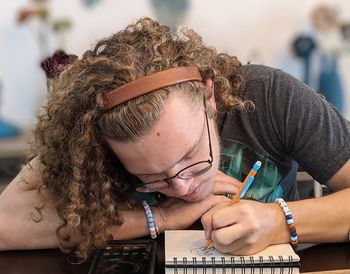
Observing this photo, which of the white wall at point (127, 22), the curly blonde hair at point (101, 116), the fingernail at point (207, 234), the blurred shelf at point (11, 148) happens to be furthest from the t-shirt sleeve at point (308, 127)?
the blurred shelf at point (11, 148)

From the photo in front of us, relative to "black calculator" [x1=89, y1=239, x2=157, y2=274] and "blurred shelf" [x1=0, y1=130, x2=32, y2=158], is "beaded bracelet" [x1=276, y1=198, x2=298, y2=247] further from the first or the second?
"blurred shelf" [x1=0, y1=130, x2=32, y2=158]

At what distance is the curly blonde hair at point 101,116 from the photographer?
→ 95 centimetres

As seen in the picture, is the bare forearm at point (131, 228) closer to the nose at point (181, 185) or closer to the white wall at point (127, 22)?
the nose at point (181, 185)

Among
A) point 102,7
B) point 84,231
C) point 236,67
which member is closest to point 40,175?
point 84,231

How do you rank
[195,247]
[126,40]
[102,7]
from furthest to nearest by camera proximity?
[102,7] → [126,40] → [195,247]

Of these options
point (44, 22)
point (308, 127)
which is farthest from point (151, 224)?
point (44, 22)

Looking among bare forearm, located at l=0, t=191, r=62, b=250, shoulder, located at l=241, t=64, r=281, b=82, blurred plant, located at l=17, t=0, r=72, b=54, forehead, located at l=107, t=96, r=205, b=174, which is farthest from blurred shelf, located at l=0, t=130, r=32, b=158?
forehead, located at l=107, t=96, r=205, b=174

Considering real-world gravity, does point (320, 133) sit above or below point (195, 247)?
above

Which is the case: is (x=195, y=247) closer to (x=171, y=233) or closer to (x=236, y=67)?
(x=171, y=233)

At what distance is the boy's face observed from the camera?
939 millimetres

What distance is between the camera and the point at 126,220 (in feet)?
3.46

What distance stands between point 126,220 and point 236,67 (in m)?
0.43

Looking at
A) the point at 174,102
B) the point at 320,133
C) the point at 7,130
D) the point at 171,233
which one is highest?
the point at 174,102

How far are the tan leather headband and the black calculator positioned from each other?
26 centimetres
